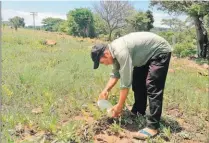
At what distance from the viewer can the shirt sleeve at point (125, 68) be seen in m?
3.62

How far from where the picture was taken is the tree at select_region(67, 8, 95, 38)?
5581 cm

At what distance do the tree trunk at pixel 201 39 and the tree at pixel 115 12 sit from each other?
24.1m

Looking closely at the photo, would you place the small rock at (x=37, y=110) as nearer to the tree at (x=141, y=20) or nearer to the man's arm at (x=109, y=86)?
the man's arm at (x=109, y=86)

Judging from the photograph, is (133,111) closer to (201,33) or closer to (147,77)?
(147,77)

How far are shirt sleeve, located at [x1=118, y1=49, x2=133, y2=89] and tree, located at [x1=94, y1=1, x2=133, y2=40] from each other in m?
41.5

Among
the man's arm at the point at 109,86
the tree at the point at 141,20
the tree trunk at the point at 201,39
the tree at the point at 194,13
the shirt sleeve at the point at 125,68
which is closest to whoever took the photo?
the shirt sleeve at the point at 125,68

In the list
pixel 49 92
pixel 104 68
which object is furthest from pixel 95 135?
pixel 104 68

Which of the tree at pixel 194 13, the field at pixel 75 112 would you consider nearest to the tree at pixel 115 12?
the tree at pixel 194 13

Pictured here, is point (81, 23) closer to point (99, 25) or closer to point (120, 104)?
point (99, 25)

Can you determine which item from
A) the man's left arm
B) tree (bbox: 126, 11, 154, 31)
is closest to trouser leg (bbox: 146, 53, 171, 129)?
the man's left arm

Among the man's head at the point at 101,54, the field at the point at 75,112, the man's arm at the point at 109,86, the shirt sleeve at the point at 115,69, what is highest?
the man's head at the point at 101,54

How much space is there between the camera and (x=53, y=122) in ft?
13.0

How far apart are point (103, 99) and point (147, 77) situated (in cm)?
68

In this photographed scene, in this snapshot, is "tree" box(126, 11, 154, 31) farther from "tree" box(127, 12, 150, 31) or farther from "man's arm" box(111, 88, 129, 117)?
"man's arm" box(111, 88, 129, 117)
